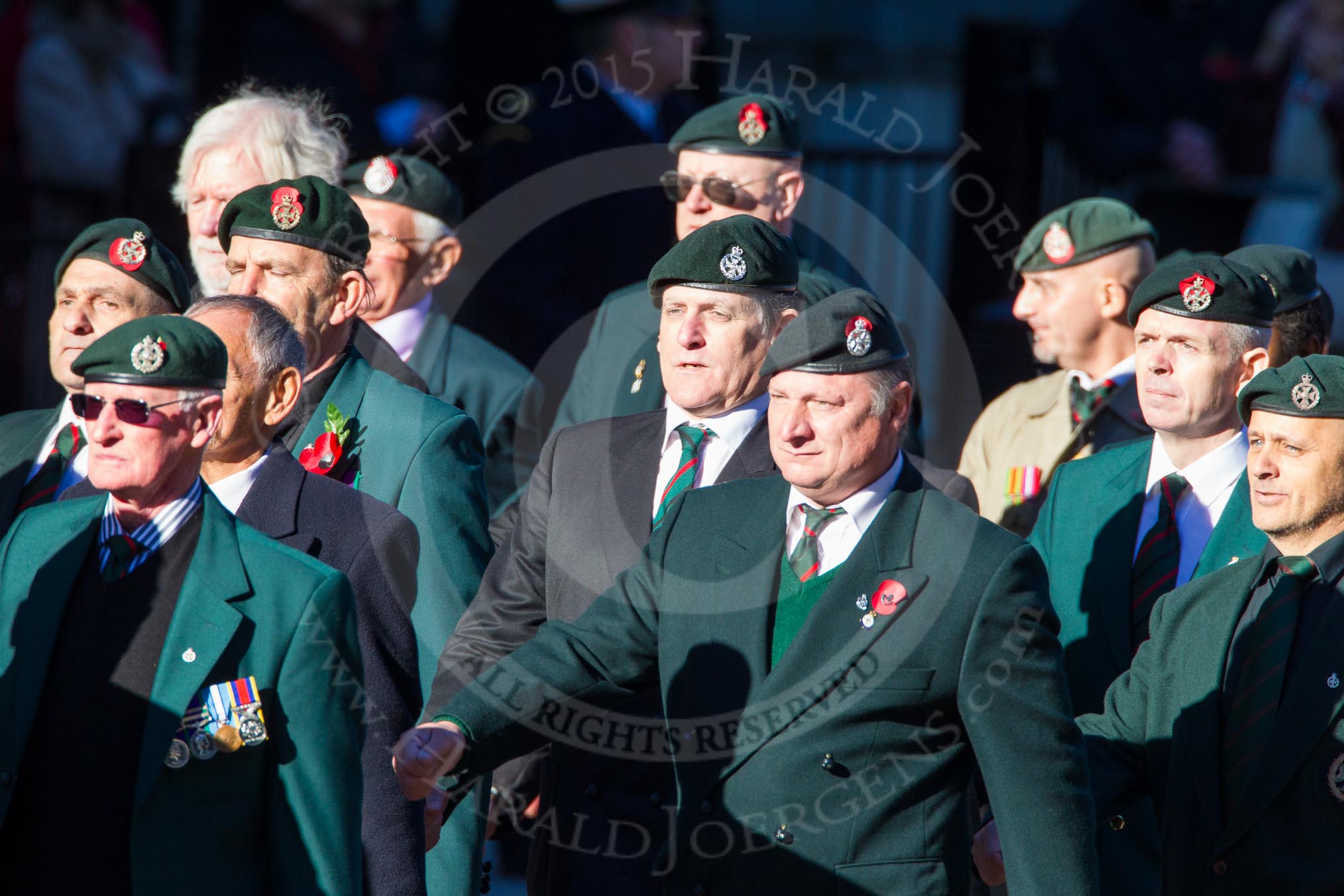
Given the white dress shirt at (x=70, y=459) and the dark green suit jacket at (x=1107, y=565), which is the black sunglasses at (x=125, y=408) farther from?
the dark green suit jacket at (x=1107, y=565)

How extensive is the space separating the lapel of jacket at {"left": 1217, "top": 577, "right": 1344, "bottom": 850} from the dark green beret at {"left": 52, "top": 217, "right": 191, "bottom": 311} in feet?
9.76

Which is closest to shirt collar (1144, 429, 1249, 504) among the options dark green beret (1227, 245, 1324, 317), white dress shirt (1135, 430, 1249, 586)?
white dress shirt (1135, 430, 1249, 586)

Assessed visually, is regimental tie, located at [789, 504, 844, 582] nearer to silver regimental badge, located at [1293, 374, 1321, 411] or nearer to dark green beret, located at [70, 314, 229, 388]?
silver regimental badge, located at [1293, 374, 1321, 411]

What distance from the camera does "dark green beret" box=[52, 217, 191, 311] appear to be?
5164mm

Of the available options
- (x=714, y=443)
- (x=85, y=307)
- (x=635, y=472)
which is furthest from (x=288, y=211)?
(x=714, y=443)

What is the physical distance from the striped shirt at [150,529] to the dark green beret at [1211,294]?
261 centimetres

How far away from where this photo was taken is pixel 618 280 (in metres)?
7.54

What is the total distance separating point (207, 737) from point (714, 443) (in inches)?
65.4

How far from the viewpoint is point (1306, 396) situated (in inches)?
169

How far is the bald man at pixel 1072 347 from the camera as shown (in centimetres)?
602

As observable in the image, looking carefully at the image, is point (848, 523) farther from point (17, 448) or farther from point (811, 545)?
point (17, 448)

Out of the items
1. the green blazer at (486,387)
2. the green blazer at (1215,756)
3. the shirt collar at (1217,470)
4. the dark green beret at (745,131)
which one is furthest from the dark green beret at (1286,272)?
the green blazer at (486,387)

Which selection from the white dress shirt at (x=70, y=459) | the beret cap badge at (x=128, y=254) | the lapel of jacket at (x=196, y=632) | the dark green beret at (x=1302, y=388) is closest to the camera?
the lapel of jacket at (x=196, y=632)

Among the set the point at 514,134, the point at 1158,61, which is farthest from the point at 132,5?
the point at 1158,61
